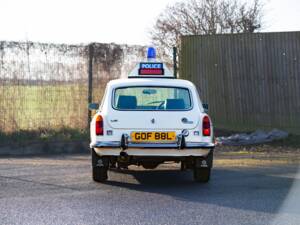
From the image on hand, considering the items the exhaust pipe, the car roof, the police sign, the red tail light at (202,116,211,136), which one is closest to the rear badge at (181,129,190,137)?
the red tail light at (202,116,211,136)

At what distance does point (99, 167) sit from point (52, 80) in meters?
5.59

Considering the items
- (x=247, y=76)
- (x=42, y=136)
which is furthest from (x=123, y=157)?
(x=247, y=76)

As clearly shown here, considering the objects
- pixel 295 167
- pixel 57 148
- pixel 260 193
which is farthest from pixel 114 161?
pixel 57 148

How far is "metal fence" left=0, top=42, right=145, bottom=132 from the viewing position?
14.3m

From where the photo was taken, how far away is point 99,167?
9.88 m

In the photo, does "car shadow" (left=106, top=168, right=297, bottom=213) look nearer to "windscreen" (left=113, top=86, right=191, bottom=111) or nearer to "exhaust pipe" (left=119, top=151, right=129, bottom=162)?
"exhaust pipe" (left=119, top=151, right=129, bottom=162)

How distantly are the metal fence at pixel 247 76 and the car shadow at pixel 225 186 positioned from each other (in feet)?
16.0

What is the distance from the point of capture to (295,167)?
11.7 metres

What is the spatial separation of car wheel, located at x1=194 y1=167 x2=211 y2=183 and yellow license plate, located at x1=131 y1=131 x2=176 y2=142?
776mm

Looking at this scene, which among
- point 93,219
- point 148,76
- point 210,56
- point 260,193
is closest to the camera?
point 93,219

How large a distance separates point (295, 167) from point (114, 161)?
11.9ft

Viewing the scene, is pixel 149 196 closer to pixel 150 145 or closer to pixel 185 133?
pixel 150 145

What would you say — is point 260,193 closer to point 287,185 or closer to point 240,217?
→ point 287,185

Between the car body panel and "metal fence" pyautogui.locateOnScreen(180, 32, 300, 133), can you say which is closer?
the car body panel
